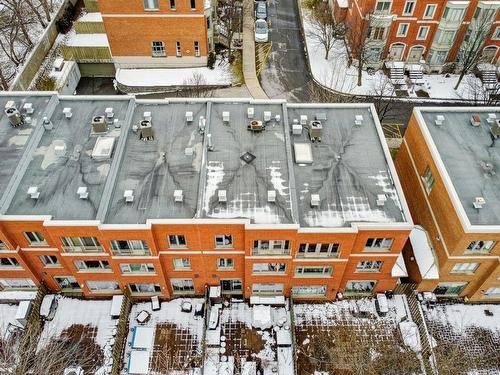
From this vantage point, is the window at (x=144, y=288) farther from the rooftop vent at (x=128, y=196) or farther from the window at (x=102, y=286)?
the rooftop vent at (x=128, y=196)

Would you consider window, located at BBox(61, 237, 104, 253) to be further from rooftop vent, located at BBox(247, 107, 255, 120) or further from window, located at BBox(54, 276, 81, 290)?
rooftop vent, located at BBox(247, 107, 255, 120)

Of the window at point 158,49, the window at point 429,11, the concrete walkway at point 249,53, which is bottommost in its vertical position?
the concrete walkway at point 249,53

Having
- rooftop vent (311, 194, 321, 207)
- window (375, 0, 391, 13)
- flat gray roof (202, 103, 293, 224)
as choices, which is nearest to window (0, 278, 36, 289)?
flat gray roof (202, 103, 293, 224)

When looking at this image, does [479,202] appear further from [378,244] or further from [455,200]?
[378,244]

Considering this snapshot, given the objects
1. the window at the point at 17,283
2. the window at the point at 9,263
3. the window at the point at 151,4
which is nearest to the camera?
the window at the point at 9,263

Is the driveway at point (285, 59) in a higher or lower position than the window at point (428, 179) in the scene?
lower

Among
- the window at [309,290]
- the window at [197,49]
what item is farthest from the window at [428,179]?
the window at [197,49]

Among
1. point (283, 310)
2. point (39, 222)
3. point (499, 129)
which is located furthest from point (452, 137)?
point (39, 222)

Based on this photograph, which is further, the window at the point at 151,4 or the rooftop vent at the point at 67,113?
the window at the point at 151,4
